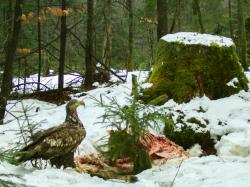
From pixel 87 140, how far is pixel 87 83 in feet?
26.8

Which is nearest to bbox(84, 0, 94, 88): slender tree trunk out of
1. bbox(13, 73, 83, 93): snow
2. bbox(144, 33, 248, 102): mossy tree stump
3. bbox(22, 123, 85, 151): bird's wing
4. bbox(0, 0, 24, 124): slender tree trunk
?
bbox(13, 73, 83, 93): snow

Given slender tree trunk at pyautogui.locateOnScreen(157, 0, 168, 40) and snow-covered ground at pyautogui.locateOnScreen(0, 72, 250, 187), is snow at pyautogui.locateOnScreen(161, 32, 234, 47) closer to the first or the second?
snow-covered ground at pyautogui.locateOnScreen(0, 72, 250, 187)

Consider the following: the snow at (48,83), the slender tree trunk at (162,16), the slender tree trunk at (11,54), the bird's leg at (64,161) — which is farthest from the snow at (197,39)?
the snow at (48,83)

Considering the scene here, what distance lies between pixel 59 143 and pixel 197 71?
15.6ft

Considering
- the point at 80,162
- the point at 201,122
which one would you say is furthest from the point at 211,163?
the point at 201,122

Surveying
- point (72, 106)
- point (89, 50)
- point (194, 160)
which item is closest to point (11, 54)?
point (89, 50)

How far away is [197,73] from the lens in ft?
32.3

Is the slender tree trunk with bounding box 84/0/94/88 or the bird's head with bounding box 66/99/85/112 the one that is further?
the slender tree trunk with bounding box 84/0/94/88

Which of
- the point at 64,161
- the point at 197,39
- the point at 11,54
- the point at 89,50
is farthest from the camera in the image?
the point at 89,50

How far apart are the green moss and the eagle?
13.1 ft

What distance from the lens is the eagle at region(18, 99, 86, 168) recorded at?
5.67 m

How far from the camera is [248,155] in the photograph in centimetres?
728

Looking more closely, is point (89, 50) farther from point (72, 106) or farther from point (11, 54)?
point (72, 106)

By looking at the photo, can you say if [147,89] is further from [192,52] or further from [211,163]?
[211,163]
